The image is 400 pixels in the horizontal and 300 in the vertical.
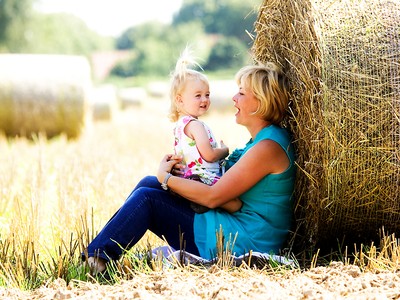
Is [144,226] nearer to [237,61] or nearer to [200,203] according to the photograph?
[200,203]

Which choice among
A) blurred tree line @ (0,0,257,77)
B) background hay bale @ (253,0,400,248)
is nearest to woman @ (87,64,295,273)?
background hay bale @ (253,0,400,248)

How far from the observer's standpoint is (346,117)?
4.18 meters

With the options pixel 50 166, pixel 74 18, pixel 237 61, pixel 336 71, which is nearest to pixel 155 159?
Result: pixel 50 166

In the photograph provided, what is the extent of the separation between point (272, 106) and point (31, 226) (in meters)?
1.59

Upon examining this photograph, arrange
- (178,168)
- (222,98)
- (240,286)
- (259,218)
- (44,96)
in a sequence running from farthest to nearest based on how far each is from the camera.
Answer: (222,98), (44,96), (178,168), (259,218), (240,286)

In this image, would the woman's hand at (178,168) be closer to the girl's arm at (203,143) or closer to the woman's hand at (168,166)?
the woman's hand at (168,166)

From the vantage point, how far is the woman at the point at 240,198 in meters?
4.27

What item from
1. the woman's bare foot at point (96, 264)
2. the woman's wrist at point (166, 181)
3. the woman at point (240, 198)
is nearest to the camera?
the woman's bare foot at point (96, 264)

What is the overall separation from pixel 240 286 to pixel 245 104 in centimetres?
126

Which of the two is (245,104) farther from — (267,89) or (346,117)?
(346,117)

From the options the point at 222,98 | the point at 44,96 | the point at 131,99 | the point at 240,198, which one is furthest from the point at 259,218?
the point at 131,99

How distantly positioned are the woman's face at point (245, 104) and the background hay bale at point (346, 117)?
0.23 m

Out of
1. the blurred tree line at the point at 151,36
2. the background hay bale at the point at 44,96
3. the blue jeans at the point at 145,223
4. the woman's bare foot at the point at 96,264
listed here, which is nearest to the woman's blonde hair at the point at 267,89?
the blue jeans at the point at 145,223

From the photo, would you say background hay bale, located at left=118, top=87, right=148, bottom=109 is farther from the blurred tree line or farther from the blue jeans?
the blue jeans
